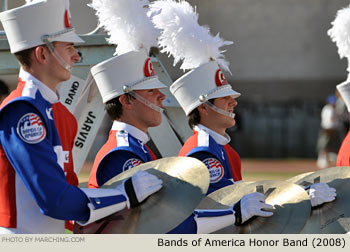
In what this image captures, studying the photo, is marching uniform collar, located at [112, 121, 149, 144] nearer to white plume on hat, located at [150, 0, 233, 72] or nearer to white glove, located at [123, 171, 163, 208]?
white plume on hat, located at [150, 0, 233, 72]

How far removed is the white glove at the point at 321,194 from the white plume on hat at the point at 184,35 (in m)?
1.31

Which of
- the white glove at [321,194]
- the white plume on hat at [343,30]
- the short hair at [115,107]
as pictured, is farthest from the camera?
the white plume on hat at [343,30]

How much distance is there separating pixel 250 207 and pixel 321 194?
51 centimetres

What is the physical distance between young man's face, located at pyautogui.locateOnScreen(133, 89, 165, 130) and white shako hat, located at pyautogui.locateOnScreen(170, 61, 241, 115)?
24.7 inches

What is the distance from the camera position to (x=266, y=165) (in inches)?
760

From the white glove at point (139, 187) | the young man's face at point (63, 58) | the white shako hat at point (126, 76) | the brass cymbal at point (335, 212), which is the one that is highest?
the young man's face at point (63, 58)

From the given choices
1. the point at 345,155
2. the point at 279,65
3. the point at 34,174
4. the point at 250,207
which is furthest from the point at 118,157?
the point at 279,65

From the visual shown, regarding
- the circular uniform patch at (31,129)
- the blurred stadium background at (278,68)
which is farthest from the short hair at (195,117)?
the blurred stadium background at (278,68)

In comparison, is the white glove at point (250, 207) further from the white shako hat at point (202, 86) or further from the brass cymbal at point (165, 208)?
the white shako hat at point (202, 86)

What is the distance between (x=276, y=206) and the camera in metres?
3.66

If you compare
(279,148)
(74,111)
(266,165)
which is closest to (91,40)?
(74,111)

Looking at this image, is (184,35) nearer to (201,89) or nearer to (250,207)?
(201,89)

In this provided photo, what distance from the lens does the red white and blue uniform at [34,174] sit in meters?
2.99

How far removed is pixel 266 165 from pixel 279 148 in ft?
8.84
